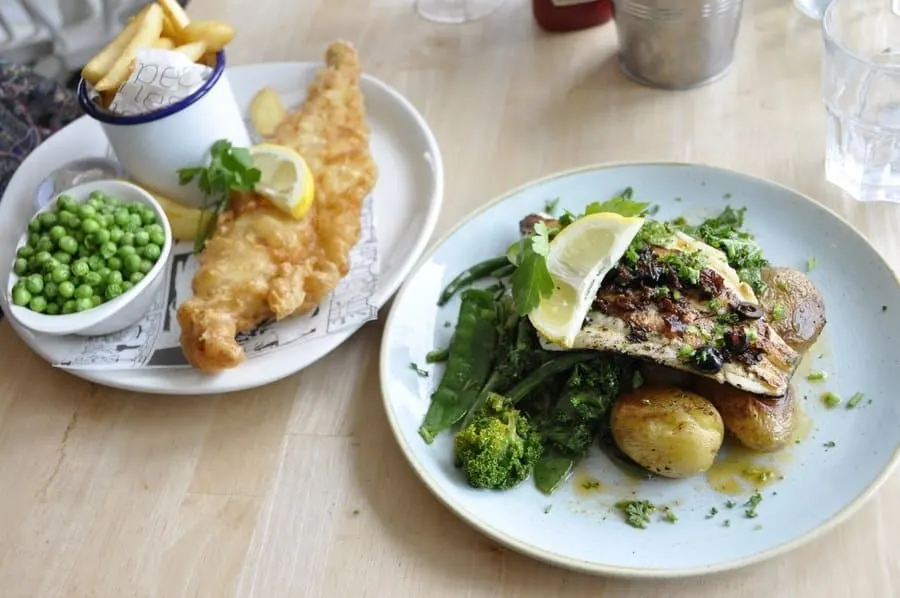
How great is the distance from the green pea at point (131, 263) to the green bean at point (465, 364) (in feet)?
2.25

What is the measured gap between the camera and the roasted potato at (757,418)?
1.39 meters

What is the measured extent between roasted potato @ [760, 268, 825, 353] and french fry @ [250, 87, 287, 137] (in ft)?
4.45

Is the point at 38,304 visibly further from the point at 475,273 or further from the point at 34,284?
the point at 475,273

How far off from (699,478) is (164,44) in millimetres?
1517

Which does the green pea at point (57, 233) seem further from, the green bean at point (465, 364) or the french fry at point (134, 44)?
the green bean at point (465, 364)

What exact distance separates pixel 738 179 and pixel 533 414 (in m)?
0.71

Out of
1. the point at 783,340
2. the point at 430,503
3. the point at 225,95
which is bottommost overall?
the point at 430,503

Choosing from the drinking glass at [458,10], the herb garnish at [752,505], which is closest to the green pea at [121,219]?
the drinking glass at [458,10]

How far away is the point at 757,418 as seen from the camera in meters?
1.39

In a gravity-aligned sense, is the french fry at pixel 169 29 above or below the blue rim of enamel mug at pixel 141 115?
above

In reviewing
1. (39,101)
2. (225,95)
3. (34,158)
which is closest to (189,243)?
(225,95)

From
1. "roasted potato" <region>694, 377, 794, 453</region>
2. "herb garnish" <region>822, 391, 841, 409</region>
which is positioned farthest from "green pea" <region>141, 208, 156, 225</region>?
"herb garnish" <region>822, 391, 841, 409</region>

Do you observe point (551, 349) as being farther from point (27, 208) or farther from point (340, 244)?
point (27, 208)

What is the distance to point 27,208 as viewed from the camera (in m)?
2.18
